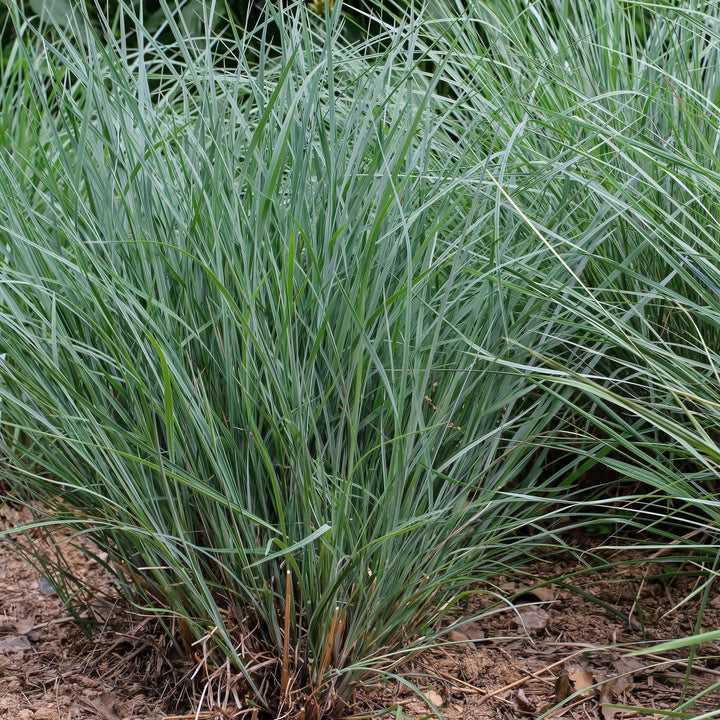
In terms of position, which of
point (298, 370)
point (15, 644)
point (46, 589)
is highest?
point (298, 370)

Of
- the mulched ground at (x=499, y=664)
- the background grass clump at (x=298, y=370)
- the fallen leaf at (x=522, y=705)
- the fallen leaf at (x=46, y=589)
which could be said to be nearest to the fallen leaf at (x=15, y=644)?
the mulched ground at (x=499, y=664)

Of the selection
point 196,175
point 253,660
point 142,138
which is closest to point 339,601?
point 253,660

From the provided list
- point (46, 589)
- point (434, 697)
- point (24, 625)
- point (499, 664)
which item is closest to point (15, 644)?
point (24, 625)

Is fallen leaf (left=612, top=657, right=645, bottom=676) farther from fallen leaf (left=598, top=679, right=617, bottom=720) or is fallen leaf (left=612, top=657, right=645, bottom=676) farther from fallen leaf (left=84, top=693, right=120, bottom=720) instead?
fallen leaf (left=84, top=693, right=120, bottom=720)

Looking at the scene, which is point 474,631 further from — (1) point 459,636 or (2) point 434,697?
(2) point 434,697

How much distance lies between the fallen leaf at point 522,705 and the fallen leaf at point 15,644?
3.12 feet

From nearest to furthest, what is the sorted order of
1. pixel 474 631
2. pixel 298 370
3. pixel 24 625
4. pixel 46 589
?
pixel 298 370
pixel 474 631
pixel 24 625
pixel 46 589

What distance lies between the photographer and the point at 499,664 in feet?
4.62

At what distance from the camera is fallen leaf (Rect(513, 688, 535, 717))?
4.23ft

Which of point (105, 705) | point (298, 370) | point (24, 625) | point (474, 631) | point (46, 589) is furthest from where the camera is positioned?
point (46, 589)

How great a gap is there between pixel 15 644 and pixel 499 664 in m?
0.96

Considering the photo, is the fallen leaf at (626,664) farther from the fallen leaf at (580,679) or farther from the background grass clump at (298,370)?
the background grass clump at (298,370)

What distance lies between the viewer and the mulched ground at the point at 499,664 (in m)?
1.28

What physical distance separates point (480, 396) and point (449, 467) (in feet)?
0.46
